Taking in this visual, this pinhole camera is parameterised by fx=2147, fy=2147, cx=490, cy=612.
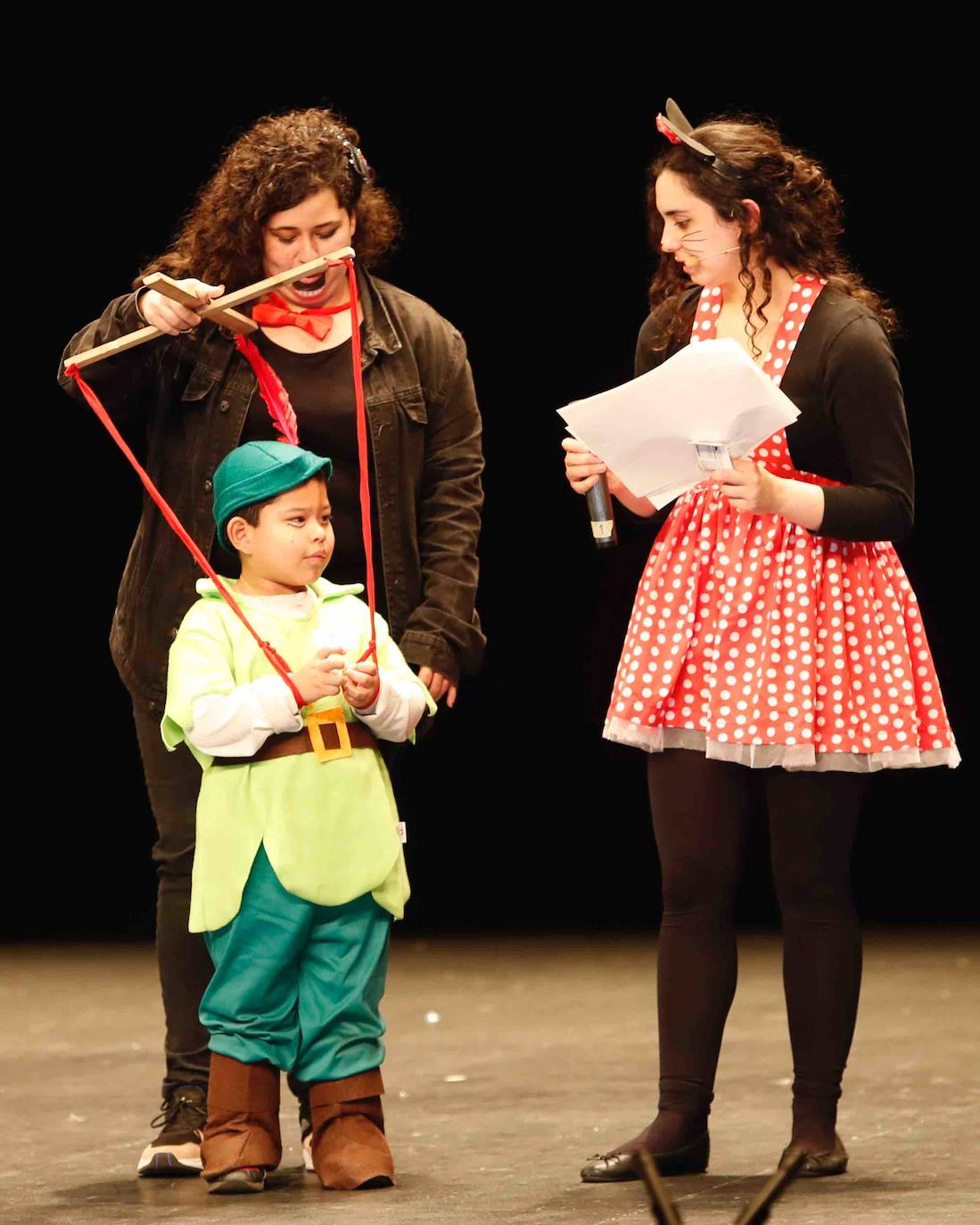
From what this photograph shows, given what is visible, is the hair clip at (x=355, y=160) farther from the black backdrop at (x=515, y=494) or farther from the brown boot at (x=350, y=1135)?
the black backdrop at (x=515, y=494)

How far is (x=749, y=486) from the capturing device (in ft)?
8.01

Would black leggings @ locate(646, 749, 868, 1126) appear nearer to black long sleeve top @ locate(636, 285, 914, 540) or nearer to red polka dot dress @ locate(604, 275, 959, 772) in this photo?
red polka dot dress @ locate(604, 275, 959, 772)

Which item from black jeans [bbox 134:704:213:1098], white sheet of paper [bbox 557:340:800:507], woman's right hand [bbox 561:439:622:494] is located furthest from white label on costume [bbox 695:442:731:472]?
black jeans [bbox 134:704:213:1098]

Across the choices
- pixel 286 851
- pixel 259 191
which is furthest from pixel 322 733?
pixel 259 191

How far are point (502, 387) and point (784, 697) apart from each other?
9.64 ft

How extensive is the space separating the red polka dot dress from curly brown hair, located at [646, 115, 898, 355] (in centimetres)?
4

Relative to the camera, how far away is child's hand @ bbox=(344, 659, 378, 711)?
250 cm

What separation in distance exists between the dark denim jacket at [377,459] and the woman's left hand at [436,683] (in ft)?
0.03

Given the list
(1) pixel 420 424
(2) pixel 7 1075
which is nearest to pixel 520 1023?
(2) pixel 7 1075

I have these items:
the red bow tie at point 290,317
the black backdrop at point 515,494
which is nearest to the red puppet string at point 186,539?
the red bow tie at point 290,317

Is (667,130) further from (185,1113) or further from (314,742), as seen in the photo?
(185,1113)

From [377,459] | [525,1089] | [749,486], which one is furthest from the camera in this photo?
[525,1089]

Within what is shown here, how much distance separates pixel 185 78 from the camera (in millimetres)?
4984

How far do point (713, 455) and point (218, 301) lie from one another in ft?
2.08
